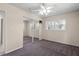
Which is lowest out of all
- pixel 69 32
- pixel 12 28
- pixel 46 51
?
pixel 46 51

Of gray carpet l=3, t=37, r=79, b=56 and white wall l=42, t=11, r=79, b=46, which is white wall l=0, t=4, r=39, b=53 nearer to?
gray carpet l=3, t=37, r=79, b=56

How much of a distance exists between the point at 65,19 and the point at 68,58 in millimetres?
4945

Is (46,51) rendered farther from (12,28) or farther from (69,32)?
(69,32)

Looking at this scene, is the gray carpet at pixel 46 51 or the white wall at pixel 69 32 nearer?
the gray carpet at pixel 46 51

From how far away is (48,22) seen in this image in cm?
664

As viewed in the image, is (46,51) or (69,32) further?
(69,32)

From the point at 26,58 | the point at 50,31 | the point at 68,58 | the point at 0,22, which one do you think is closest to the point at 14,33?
the point at 0,22

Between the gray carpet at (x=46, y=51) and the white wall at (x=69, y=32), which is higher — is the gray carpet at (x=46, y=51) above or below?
below

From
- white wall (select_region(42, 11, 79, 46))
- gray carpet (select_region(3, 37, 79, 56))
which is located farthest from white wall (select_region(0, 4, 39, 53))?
white wall (select_region(42, 11, 79, 46))

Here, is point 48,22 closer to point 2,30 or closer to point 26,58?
point 2,30

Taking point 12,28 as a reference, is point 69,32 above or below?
below

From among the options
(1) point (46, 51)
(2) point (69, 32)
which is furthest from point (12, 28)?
(2) point (69, 32)

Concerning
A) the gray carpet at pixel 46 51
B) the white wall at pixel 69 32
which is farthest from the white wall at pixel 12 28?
the white wall at pixel 69 32

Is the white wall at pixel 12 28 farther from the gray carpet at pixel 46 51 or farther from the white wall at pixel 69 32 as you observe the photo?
the white wall at pixel 69 32
